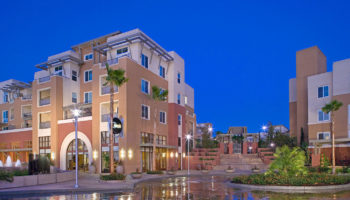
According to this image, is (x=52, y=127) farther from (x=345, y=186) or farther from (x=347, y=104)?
(x=347, y=104)

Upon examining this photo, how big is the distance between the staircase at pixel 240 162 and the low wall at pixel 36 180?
22.5 meters

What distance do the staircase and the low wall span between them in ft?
73.8

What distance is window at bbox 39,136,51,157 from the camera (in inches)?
1526

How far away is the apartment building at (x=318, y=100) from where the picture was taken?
125ft

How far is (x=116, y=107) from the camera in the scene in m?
34.8

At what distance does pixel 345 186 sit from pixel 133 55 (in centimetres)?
2545

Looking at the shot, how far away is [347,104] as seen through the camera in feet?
126

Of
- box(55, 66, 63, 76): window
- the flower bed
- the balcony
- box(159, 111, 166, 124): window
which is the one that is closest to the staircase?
box(159, 111, 166, 124): window

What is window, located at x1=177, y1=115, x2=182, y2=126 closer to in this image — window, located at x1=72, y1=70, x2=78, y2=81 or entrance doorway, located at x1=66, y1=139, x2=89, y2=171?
entrance doorway, located at x1=66, y1=139, x2=89, y2=171

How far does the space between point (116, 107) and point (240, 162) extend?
67.4 ft

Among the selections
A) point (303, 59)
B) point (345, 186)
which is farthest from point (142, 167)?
point (303, 59)

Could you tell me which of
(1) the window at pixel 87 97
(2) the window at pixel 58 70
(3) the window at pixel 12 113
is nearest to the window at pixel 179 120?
(1) the window at pixel 87 97

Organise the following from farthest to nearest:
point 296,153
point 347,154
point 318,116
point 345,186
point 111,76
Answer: point 318,116
point 347,154
point 111,76
point 296,153
point 345,186

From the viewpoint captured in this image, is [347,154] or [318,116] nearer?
[347,154]
